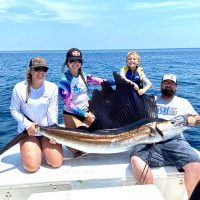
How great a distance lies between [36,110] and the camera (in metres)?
3.04

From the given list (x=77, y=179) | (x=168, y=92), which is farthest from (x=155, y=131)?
(x=77, y=179)

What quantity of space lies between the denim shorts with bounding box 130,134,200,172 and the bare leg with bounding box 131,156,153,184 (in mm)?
72

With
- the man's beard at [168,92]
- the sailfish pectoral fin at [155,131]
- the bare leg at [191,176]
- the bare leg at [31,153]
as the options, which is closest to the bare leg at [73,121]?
the bare leg at [31,153]

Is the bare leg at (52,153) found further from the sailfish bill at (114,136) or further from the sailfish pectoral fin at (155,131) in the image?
the sailfish pectoral fin at (155,131)

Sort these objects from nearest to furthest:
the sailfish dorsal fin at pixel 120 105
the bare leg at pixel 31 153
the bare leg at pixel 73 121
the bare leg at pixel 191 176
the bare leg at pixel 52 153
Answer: the bare leg at pixel 191 176
the bare leg at pixel 31 153
the bare leg at pixel 52 153
the sailfish dorsal fin at pixel 120 105
the bare leg at pixel 73 121

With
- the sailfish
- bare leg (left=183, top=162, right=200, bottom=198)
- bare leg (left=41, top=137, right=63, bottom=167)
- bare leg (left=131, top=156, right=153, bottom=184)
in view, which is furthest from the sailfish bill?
bare leg (left=183, top=162, right=200, bottom=198)

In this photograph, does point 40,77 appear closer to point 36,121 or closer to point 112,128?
point 36,121

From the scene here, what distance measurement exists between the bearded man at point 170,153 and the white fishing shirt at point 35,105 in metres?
0.89

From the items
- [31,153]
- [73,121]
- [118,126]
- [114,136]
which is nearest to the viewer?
[31,153]

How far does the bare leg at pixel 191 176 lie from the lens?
256 centimetres

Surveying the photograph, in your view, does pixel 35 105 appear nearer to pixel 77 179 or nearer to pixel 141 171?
pixel 77 179

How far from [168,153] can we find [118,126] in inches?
21.3

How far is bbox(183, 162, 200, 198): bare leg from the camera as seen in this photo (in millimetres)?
2557

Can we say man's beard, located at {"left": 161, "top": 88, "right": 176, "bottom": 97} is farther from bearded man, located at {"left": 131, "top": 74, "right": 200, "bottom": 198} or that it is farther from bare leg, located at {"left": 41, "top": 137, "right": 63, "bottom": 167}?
bare leg, located at {"left": 41, "top": 137, "right": 63, "bottom": 167}
